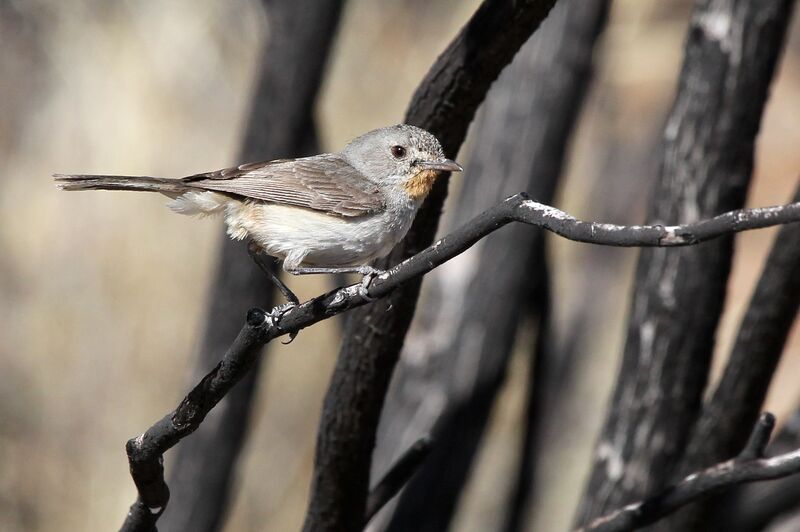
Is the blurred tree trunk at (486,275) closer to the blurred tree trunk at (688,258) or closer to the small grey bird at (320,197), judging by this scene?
the blurred tree trunk at (688,258)

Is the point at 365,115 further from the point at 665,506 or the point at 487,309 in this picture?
the point at 665,506

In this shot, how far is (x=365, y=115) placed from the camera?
9094mm

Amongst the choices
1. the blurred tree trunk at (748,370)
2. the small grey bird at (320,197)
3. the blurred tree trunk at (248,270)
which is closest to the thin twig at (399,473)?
the small grey bird at (320,197)

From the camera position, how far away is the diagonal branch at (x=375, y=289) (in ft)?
8.68

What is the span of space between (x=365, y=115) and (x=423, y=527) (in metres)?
3.76

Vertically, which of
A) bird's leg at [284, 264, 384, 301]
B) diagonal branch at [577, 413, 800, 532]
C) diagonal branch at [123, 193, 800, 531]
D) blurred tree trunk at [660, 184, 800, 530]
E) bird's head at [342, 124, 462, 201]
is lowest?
diagonal branch at [577, 413, 800, 532]

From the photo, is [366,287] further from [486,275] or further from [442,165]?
[486,275]

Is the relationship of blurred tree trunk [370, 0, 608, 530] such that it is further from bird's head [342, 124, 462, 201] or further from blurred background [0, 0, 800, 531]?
bird's head [342, 124, 462, 201]

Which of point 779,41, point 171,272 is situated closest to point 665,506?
point 779,41

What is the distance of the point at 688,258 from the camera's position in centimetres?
522

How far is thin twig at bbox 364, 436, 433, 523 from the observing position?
15.4 feet

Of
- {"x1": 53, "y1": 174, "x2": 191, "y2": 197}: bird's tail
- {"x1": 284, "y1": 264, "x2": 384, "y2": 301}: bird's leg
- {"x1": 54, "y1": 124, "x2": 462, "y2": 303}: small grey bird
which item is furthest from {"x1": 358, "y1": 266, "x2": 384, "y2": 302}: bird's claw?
{"x1": 53, "y1": 174, "x2": 191, "y2": 197}: bird's tail

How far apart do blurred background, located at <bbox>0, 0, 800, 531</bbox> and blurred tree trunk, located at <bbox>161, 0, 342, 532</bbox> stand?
1688 mm

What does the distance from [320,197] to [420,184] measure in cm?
41
